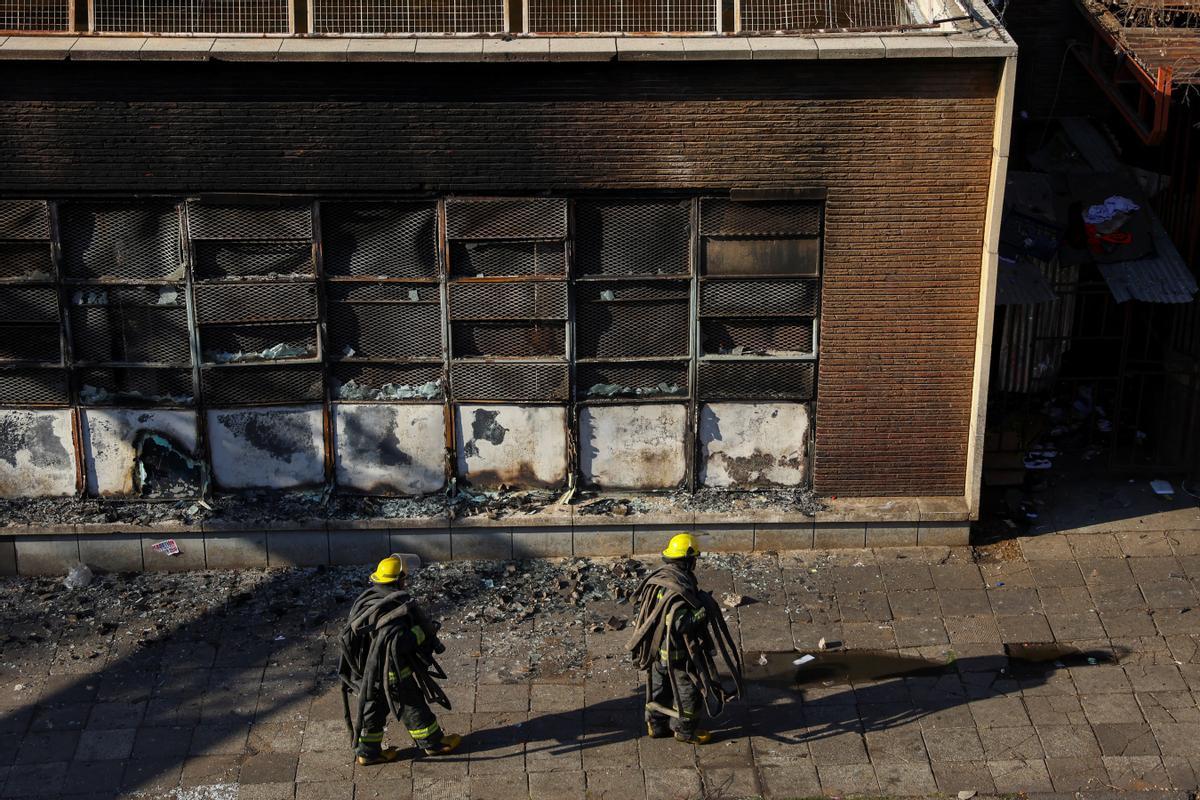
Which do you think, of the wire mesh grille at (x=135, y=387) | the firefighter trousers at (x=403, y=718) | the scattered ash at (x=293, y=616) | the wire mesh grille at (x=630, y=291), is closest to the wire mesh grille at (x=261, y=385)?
the wire mesh grille at (x=135, y=387)

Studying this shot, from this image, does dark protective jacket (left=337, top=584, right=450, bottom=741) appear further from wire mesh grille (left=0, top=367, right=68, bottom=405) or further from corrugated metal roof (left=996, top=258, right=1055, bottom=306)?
corrugated metal roof (left=996, top=258, right=1055, bottom=306)

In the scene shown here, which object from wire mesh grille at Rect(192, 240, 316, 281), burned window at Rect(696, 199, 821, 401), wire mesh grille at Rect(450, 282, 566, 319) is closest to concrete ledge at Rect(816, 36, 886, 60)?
burned window at Rect(696, 199, 821, 401)

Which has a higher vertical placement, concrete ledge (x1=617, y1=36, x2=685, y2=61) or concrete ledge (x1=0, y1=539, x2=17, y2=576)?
concrete ledge (x1=617, y1=36, x2=685, y2=61)

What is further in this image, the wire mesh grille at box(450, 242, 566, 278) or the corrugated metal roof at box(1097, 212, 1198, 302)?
the corrugated metal roof at box(1097, 212, 1198, 302)

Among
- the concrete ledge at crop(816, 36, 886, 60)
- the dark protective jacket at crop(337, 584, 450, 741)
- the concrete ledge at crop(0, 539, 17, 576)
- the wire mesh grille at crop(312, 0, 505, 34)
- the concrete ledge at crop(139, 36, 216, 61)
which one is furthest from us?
the concrete ledge at crop(0, 539, 17, 576)

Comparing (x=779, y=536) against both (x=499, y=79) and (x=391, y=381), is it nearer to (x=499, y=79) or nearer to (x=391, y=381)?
(x=391, y=381)

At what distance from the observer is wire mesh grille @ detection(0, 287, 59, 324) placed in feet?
36.3

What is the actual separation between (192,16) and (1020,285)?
7.72 m

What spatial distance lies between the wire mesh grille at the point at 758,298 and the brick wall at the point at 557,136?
0.29 m

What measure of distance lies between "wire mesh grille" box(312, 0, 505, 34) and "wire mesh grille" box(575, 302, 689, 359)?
2543mm

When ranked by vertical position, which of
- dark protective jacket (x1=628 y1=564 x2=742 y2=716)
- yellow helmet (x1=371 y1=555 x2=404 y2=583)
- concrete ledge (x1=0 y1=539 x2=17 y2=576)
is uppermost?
yellow helmet (x1=371 y1=555 x2=404 y2=583)

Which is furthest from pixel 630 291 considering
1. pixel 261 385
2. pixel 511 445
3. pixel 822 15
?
pixel 261 385

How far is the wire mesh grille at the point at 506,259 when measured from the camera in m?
11.1

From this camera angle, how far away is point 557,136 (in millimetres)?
10633
